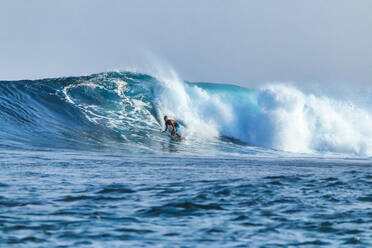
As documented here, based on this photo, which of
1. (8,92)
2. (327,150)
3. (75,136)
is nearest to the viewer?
(75,136)

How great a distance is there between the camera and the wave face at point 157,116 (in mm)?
19812

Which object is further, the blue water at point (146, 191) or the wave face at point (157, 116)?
the wave face at point (157, 116)

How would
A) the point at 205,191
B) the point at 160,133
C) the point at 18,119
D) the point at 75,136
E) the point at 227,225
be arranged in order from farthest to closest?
the point at 160,133 < the point at 18,119 < the point at 75,136 < the point at 205,191 < the point at 227,225

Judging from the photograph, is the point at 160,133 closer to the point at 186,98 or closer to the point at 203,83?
the point at 186,98

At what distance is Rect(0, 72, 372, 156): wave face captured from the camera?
65.0 feet

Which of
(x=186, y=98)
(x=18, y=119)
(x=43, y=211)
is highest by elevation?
(x=186, y=98)

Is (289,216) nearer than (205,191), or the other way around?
(289,216)

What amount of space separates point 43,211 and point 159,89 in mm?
21623

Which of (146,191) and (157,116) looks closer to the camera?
(146,191)

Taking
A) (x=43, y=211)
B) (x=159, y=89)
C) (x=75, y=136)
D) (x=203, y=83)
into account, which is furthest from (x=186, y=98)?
(x=43, y=211)

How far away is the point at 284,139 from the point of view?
24688 mm

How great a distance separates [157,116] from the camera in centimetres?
2450

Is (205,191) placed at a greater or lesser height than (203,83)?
lesser

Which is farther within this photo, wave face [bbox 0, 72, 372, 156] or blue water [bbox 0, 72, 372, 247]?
wave face [bbox 0, 72, 372, 156]
